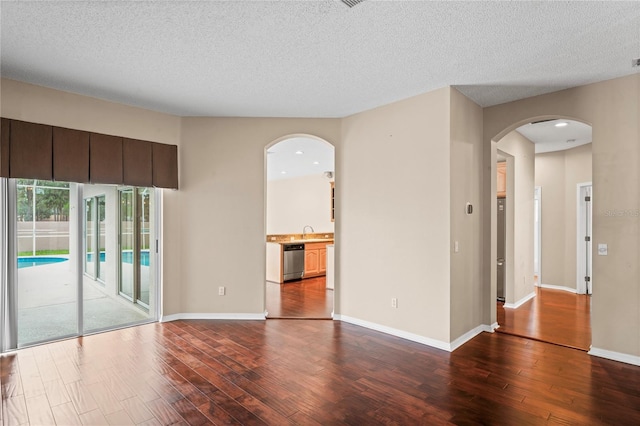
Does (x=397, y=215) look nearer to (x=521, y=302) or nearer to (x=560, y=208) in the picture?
(x=521, y=302)

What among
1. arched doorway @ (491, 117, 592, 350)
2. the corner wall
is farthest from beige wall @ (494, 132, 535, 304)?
the corner wall

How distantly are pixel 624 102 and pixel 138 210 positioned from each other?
19.8ft

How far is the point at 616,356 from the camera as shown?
3.53 metres

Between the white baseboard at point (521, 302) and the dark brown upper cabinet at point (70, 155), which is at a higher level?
the dark brown upper cabinet at point (70, 155)

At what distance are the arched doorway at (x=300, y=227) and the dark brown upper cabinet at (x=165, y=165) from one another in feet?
Answer: 4.28

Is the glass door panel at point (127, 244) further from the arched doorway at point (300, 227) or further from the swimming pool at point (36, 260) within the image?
the arched doorway at point (300, 227)

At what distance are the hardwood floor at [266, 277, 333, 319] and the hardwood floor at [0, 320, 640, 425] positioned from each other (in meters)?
0.96

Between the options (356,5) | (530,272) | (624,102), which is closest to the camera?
(356,5)

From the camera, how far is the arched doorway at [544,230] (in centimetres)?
472

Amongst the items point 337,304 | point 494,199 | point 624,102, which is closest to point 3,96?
point 337,304

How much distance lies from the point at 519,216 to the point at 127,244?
6320 millimetres

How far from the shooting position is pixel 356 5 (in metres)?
2.37

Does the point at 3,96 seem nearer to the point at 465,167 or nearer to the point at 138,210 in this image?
the point at 138,210

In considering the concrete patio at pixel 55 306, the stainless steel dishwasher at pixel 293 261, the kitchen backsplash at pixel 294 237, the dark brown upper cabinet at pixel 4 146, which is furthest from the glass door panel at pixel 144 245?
the kitchen backsplash at pixel 294 237
